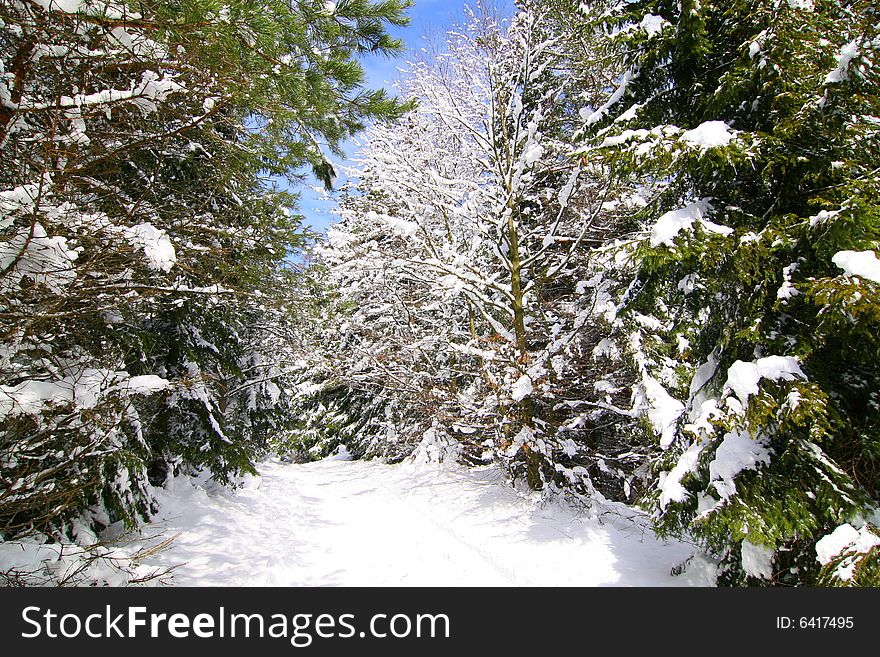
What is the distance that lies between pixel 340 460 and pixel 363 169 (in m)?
15.1

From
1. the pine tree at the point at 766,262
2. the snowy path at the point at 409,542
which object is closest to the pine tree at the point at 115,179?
the snowy path at the point at 409,542

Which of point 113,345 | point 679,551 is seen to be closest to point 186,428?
point 113,345

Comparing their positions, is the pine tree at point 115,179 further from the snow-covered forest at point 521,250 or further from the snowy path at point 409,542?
the snowy path at point 409,542

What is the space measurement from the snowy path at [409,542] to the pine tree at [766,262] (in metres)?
1.44

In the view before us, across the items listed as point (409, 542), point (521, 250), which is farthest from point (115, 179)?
point (521, 250)

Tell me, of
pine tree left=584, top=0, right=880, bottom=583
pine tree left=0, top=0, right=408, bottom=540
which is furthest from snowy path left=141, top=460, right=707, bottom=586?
pine tree left=584, top=0, right=880, bottom=583

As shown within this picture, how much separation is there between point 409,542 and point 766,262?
19.1 feet

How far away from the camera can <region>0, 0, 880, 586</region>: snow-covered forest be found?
3.10 metres

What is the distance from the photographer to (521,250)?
895cm

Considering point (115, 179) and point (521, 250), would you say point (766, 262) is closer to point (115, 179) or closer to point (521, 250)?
point (521, 250)

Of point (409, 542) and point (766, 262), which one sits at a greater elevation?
point (766, 262)

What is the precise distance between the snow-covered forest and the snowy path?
153 millimetres

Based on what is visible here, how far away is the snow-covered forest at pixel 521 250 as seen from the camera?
10.2 ft

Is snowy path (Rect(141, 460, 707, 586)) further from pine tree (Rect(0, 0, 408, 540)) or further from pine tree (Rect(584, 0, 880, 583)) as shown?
pine tree (Rect(584, 0, 880, 583))
